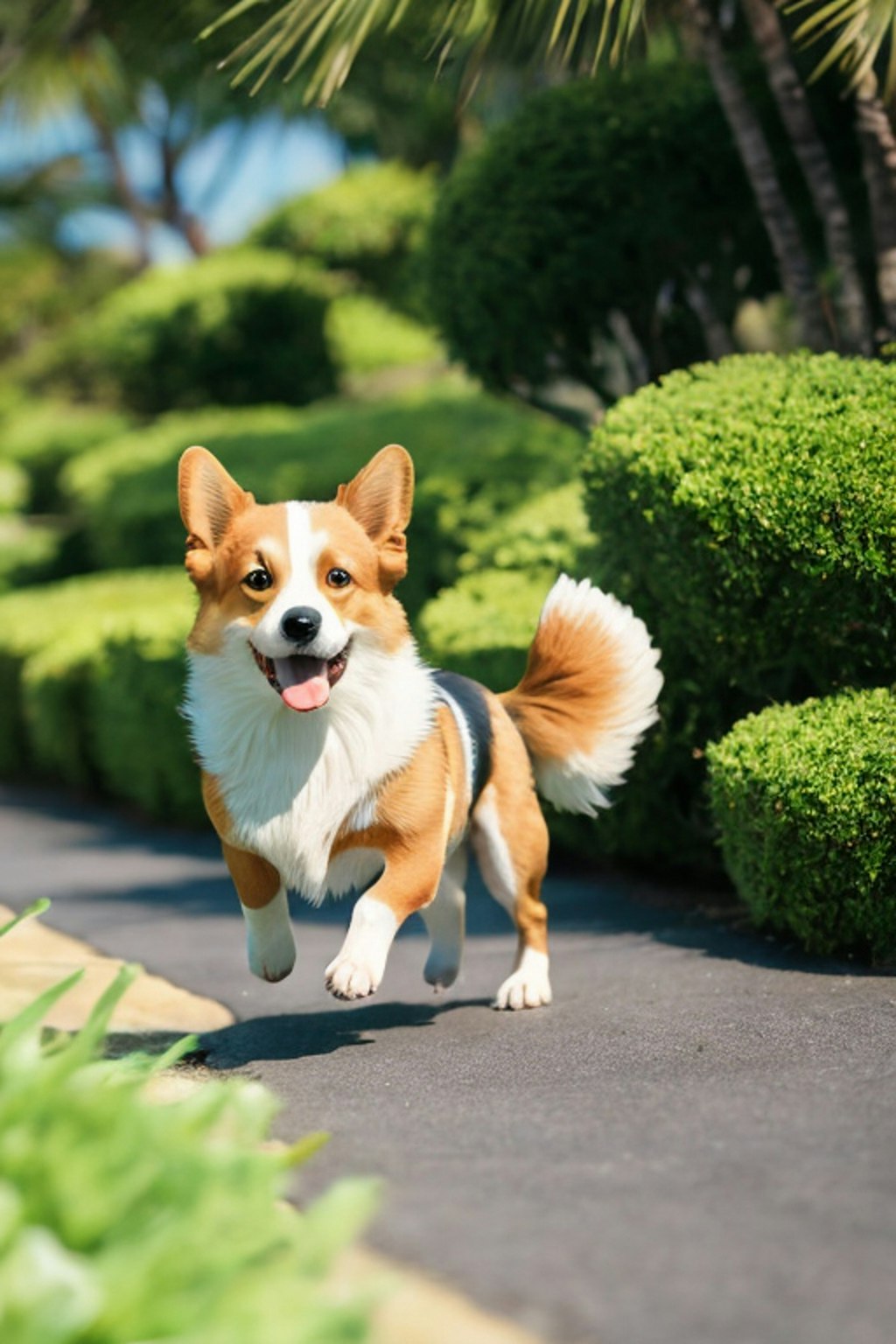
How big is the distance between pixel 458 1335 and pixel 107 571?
1341 cm

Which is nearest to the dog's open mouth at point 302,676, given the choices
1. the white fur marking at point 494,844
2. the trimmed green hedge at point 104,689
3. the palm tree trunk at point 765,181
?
the white fur marking at point 494,844

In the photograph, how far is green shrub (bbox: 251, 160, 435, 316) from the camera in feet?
77.9

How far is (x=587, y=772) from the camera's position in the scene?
5523 millimetres

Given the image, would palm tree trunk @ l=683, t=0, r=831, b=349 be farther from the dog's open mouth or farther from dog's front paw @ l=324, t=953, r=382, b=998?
dog's front paw @ l=324, t=953, r=382, b=998

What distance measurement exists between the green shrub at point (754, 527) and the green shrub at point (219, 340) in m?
12.0

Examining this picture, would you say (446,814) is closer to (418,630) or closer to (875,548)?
(875,548)

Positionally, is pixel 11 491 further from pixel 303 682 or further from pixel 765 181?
pixel 303 682

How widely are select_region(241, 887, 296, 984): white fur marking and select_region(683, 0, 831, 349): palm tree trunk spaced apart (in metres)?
4.80

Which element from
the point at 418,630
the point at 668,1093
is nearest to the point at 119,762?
the point at 418,630

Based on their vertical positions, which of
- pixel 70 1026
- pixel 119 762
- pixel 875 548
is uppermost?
pixel 875 548

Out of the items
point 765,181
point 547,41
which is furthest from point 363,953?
point 547,41

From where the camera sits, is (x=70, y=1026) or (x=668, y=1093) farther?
(x=70, y=1026)

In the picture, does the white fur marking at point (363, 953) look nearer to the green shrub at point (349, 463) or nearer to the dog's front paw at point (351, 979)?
the dog's front paw at point (351, 979)

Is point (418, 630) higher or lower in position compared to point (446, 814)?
lower
